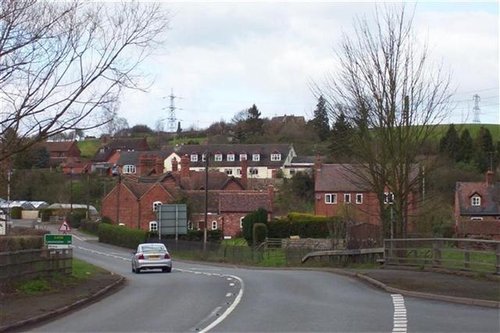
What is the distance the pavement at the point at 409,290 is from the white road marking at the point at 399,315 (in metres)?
0.71

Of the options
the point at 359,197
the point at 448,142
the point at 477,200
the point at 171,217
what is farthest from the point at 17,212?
the point at 448,142

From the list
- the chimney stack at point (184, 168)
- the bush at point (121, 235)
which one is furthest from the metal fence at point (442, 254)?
the chimney stack at point (184, 168)

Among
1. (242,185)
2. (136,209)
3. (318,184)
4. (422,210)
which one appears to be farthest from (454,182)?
(422,210)

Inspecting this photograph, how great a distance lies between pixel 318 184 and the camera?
8694cm

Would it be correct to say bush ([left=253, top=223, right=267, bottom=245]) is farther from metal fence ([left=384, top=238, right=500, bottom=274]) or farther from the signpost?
metal fence ([left=384, top=238, right=500, bottom=274])

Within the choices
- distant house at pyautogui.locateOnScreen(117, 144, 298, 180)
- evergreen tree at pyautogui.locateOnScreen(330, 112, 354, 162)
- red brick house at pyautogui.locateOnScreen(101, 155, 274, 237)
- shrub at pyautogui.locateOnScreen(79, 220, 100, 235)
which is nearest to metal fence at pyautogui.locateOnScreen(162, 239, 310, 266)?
evergreen tree at pyautogui.locateOnScreen(330, 112, 354, 162)

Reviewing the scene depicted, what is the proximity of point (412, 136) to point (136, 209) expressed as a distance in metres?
57.6

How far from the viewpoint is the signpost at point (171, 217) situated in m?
61.7

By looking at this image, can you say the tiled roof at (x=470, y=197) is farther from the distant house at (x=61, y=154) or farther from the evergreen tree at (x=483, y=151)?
the distant house at (x=61, y=154)

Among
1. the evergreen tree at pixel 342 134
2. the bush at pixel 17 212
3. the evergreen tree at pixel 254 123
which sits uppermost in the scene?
the evergreen tree at pixel 254 123

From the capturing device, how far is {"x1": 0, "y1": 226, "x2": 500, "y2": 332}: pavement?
16.0m

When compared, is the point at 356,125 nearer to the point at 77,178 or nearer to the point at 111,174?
the point at 77,178

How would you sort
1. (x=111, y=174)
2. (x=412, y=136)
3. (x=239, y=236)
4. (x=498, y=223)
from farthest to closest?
(x=111, y=174) → (x=239, y=236) → (x=498, y=223) → (x=412, y=136)

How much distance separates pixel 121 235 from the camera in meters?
77.1
